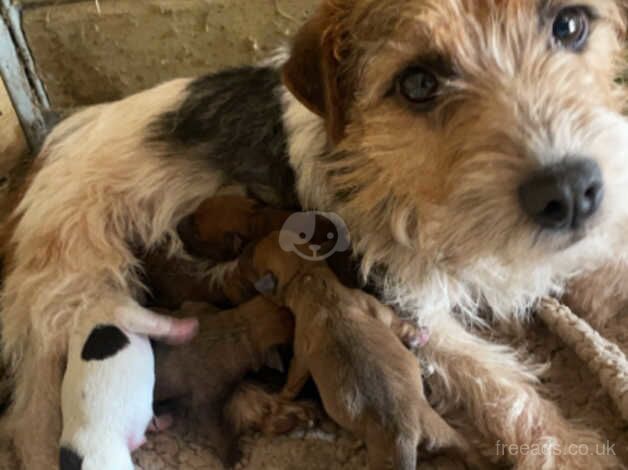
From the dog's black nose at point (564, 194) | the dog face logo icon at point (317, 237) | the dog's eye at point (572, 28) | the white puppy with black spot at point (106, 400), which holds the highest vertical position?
the dog's eye at point (572, 28)

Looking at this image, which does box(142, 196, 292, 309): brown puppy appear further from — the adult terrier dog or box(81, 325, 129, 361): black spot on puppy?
box(81, 325, 129, 361): black spot on puppy

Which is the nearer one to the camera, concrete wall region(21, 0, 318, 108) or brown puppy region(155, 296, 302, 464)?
brown puppy region(155, 296, 302, 464)

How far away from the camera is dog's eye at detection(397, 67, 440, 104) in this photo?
1835 mm

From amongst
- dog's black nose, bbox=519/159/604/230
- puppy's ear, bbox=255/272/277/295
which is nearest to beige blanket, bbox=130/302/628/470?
puppy's ear, bbox=255/272/277/295

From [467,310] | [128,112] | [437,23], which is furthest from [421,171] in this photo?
[128,112]

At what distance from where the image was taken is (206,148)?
8.38 feet

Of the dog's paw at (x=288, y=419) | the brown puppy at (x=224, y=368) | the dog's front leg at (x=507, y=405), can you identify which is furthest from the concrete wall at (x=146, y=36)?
the dog's paw at (x=288, y=419)

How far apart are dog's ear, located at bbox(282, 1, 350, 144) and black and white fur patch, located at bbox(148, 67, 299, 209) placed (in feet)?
1.33

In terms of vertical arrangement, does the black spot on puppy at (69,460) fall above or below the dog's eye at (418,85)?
below

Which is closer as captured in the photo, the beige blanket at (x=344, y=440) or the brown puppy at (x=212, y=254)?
the beige blanket at (x=344, y=440)

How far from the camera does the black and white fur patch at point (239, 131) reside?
2.45 m

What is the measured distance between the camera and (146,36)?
3170 mm

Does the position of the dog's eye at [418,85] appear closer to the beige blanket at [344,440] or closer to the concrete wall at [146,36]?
the beige blanket at [344,440]

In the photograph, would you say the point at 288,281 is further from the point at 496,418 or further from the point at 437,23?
the point at 437,23
